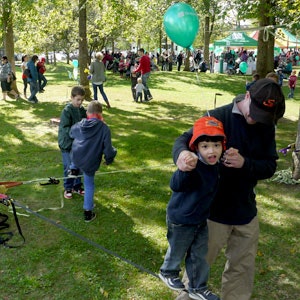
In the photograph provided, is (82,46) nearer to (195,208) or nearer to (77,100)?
(77,100)

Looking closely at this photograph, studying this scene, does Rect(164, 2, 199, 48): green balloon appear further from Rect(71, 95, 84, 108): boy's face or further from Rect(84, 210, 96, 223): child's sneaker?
Rect(84, 210, 96, 223): child's sneaker

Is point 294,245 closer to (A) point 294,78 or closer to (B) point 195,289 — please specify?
(B) point 195,289

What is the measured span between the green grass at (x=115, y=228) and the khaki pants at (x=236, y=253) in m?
0.62

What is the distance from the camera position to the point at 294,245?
4.20 metres

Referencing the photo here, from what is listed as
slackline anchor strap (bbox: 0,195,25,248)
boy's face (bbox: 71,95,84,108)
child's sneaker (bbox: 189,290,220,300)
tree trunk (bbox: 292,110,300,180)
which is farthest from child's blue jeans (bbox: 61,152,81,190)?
tree trunk (bbox: 292,110,300,180)

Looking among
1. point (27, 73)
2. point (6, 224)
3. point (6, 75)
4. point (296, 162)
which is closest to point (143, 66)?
point (27, 73)

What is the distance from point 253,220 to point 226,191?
0.36m

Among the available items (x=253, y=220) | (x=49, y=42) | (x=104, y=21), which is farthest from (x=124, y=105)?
(x=49, y=42)

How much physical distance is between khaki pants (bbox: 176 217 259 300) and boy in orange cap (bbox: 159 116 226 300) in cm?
11

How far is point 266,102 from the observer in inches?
90.5

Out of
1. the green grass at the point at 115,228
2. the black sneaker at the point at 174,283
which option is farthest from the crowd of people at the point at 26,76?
the black sneaker at the point at 174,283

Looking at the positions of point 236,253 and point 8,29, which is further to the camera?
point 8,29

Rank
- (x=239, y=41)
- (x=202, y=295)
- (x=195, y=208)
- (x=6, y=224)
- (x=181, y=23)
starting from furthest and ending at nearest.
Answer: (x=239, y=41), (x=181, y=23), (x=6, y=224), (x=202, y=295), (x=195, y=208)

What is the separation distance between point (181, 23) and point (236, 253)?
13.0 feet
